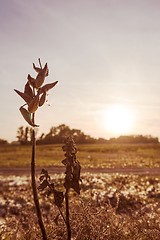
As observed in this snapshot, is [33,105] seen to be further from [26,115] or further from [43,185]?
[43,185]

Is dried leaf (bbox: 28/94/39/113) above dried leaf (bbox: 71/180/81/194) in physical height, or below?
above

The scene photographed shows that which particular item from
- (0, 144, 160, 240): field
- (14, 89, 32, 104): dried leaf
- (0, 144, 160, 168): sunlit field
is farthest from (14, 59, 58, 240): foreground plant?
(0, 144, 160, 168): sunlit field

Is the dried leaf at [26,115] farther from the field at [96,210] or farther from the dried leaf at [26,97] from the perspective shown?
the field at [96,210]

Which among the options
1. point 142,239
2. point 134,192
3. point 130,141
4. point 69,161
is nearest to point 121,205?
point 134,192

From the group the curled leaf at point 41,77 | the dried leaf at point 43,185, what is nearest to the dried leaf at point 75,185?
the dried leaf at point 43,185

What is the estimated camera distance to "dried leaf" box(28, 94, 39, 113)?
3.15 m

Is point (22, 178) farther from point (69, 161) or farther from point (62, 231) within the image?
point (69, 161)

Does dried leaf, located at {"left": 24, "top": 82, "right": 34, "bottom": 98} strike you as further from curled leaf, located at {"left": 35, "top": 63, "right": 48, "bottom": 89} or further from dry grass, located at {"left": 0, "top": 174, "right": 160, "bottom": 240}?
dry grass, located at {"left": 0, "top": 174, "right": 160, "bottom": 240}

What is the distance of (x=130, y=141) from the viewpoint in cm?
5619

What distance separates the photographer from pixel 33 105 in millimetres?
3148

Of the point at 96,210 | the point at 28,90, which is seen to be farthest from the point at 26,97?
the point at 96,210

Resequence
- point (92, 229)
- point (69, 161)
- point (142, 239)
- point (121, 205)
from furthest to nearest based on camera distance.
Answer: point (121, 205) → point (142, 239) → point (92, 229) → point (69, 161)

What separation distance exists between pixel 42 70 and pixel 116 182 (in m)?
13.6

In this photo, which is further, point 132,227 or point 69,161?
point 132,227
